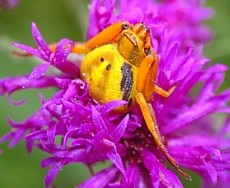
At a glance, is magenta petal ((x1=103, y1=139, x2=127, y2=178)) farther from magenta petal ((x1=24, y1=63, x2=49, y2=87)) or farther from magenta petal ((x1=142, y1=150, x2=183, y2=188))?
magenta petal ((x1=24, y1=63, x2=49, y2=87))

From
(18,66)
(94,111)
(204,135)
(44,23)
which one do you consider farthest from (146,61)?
(44,23)

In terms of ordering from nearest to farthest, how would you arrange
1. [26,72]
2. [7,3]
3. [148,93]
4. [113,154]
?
[113,154] → [148,93] → [7,3] → [26,72]

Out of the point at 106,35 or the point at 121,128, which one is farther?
the point at 106,35

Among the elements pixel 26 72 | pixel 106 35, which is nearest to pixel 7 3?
Result: pixel 26 72

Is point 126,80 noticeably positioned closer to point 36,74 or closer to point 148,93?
point 148,93

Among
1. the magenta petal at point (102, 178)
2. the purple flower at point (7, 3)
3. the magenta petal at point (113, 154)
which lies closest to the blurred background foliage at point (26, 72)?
the purple flower at point (7, 3)

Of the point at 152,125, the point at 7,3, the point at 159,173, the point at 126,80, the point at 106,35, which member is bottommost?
the point at 159,173

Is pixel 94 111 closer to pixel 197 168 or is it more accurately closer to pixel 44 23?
pixel 197 168
